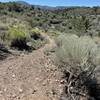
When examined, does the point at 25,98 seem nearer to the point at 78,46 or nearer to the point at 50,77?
the point at 50,77

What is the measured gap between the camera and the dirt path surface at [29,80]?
797 centimetres

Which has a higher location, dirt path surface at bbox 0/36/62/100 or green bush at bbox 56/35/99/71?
green bush at bbox 56/35/99/71

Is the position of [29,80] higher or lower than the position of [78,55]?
lower

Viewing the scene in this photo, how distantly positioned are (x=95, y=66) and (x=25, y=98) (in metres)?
3.25

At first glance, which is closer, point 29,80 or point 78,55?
point 29,80

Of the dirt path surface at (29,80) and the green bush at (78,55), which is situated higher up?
the green bush at (78,55)

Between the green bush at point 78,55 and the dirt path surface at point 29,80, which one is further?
the green bush at point 78,55

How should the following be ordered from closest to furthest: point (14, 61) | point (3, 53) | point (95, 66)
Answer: point (95, 66) < point (14, 61) < point (3, 53)

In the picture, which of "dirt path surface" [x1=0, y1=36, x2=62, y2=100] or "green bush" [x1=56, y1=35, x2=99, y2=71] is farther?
"green bush" [x1=56, y1=35, x2=99, y2=71]

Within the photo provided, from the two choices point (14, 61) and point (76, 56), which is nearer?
point (76, 56)

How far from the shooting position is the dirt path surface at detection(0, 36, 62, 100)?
26.2ft

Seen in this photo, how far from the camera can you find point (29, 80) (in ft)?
29.7

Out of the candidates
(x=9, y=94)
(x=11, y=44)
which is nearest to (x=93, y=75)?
(x=9, y=94)

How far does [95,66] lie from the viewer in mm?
10031
